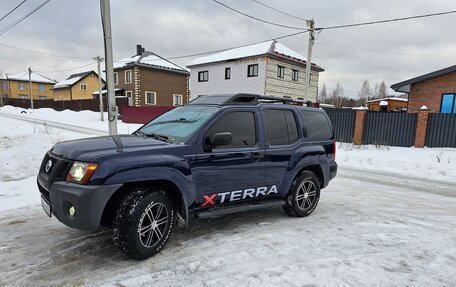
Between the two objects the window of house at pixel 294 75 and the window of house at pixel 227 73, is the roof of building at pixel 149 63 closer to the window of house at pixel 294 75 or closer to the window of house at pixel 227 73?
the window of house at pixel 227 73

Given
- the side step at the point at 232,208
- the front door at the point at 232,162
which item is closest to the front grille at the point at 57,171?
the front door at the point at 232,162

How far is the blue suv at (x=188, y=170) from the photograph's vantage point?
309cm

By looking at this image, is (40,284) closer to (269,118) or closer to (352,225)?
(269,118)

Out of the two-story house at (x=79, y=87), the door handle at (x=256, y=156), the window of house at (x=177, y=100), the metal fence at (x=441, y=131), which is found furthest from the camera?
the two-story house at (x=79, y=87)

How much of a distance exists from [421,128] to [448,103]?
6854mm

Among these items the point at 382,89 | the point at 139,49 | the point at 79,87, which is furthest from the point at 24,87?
the point at 382,89

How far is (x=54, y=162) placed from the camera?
342cm

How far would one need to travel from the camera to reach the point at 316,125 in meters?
5.39

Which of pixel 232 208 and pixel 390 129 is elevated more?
pixel 390 129

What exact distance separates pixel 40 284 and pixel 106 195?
1.00 metres

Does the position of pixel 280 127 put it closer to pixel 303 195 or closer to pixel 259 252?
pixel 303 195

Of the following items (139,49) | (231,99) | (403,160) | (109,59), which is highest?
(139,49)

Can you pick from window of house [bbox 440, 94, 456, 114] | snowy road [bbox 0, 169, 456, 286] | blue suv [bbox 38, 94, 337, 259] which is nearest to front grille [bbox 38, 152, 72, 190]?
blue suv [bbox 38, 94, 337, 259]

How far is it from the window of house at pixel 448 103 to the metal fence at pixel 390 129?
640 cm
